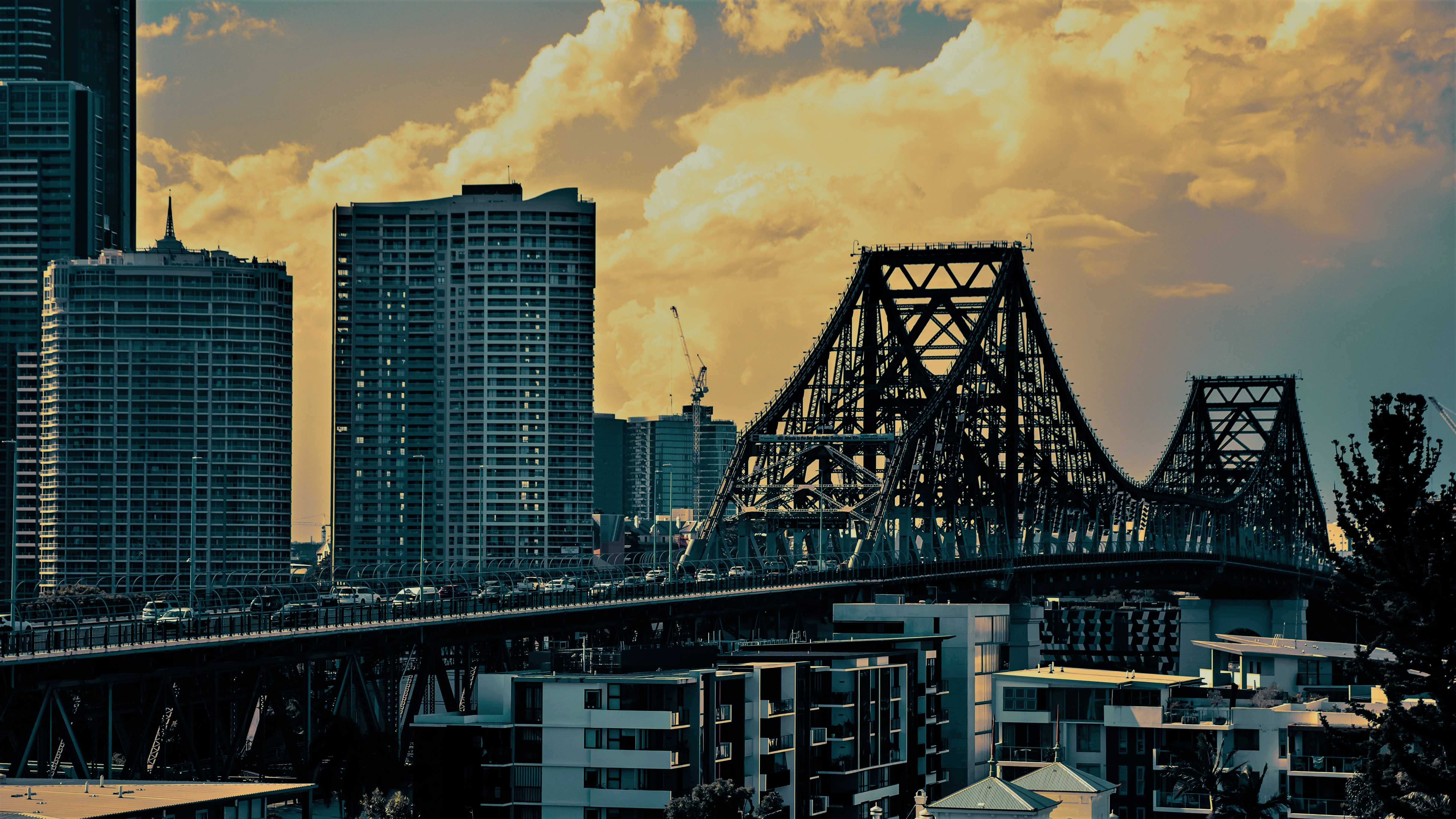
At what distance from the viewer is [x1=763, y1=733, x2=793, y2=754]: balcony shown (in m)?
104

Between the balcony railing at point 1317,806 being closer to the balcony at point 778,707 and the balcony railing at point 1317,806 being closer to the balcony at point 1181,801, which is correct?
the balcony at point 1181,801

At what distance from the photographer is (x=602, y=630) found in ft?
458

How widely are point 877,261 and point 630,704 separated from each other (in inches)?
4012

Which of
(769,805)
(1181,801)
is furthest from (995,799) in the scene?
(1181,801)

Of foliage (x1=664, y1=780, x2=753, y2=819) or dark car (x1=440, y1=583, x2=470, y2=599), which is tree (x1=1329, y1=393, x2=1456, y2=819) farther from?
dark car (x1=440, y1=583, x2=470, y2=599)

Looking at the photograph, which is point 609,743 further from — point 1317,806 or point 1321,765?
point 1321,765

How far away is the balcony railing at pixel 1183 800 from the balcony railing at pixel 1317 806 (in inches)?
163

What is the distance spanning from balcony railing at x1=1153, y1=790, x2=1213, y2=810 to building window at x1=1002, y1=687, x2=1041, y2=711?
1085cm

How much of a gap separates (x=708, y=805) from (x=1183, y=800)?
32923 millimetres

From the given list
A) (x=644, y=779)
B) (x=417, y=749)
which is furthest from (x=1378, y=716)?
(x=417, y=749)

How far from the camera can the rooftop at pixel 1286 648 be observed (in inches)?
5610

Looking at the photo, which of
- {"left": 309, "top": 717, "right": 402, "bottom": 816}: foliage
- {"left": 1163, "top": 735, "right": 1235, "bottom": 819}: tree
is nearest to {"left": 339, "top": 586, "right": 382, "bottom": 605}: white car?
{"left": 309, "top": 717, "right": 402, "bottom": 816}: foliage

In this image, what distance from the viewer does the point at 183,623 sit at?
3784 inches

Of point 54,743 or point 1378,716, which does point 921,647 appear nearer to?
point 54,743
